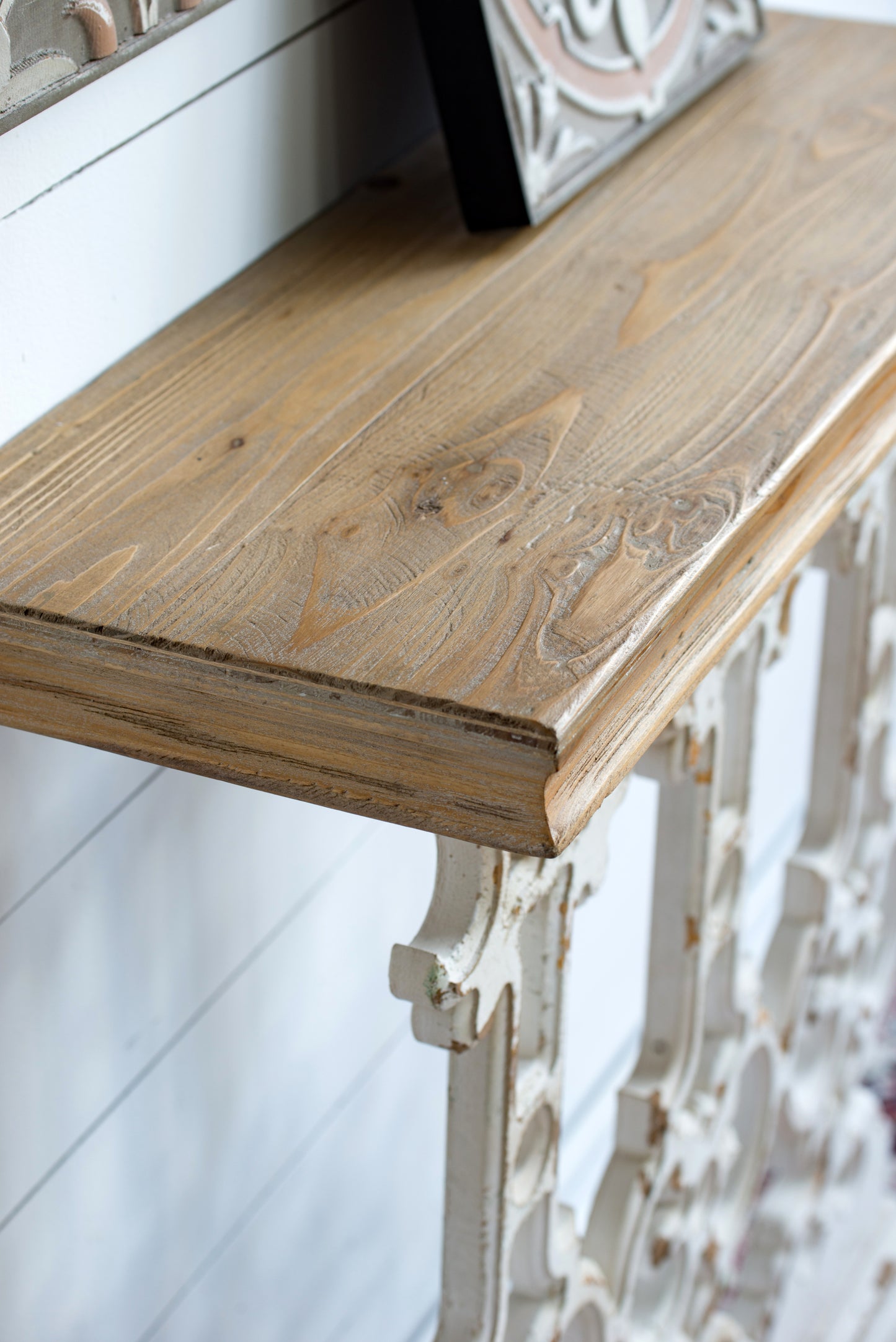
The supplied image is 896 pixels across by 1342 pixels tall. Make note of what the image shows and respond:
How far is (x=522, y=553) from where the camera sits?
55 cm

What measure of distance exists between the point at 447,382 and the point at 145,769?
252mm

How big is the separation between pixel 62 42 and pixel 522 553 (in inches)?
10.8

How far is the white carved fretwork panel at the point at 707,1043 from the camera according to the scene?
696mm

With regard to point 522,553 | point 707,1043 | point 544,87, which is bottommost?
point 707,1043

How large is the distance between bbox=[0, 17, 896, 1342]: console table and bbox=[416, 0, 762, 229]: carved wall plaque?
21mm

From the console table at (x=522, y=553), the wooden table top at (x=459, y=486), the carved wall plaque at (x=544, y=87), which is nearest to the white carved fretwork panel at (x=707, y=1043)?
the console table at (x=522, y=553)

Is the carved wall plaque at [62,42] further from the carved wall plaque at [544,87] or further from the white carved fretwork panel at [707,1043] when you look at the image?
the white carved fretwork panel at [707,1043]

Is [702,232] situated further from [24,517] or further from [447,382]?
[24,517]

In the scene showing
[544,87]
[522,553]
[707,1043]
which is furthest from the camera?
[707,1043]

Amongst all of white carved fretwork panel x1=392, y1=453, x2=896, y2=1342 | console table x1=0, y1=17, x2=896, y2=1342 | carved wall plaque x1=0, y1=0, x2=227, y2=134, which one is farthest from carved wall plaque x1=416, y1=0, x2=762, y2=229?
white carved fretwork panel x1=392, y1=453, x2=896, y2=1342

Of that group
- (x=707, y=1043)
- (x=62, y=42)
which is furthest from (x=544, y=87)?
(x=707, y=1043)

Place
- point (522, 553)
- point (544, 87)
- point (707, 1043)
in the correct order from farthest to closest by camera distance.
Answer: point (707, 1043) → point (544, 87) → point (522, 553)

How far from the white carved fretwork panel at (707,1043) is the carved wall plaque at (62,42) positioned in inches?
13.2

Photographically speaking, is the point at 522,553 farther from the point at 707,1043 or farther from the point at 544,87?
the point at 707,1043
